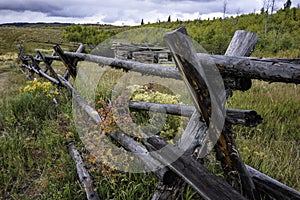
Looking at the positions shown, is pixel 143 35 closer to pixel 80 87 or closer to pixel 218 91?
pixel 80 87

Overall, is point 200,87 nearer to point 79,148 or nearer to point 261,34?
point 79,148

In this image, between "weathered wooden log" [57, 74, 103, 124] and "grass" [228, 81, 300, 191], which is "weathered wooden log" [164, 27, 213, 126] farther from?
"weathered wooden log" [57, 74, 103, 124]

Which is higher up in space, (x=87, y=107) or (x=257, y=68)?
(x=257, y=68)

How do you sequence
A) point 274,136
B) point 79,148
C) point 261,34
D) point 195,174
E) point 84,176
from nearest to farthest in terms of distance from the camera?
point 195,174 < point 84,176 < point 79,148 < point 274,136 < point 261,34

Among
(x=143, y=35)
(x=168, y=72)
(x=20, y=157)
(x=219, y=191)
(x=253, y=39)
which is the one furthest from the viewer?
(x=143, y=35)

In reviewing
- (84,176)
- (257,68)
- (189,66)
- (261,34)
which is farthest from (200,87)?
(261,34)

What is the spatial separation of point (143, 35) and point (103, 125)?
519 inches

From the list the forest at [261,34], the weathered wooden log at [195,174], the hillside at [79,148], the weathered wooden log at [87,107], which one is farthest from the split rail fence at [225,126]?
Result: the forest at [261,34]

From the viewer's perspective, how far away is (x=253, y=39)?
1.52 meters

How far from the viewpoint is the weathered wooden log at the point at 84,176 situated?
6.64 ft

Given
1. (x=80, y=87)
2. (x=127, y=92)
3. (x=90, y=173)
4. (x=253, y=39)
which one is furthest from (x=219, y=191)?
(x=80, y=87)

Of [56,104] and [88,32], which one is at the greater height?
[88,32]

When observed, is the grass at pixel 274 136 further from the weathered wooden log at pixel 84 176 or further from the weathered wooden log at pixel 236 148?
the weathered wooden log at pixel 84 176

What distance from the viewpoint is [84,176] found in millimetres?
2229
